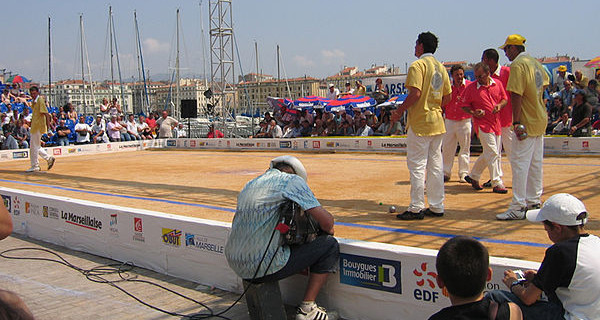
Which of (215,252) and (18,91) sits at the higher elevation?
(18,91)

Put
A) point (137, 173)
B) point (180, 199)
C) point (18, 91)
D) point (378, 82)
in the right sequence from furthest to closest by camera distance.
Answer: point (18, 91), point (378, 82), point (137, 173), point (180, 199)

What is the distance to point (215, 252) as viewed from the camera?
546 centimetres

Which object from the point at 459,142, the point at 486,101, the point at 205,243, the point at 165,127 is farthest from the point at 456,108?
the point at 165,127

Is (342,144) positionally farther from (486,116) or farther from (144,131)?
(144,131)

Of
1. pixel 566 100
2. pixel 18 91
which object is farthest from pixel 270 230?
pixel 18 91

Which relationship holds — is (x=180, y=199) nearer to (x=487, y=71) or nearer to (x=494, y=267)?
(x=487, y=71)

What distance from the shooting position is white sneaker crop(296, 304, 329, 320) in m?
4.34

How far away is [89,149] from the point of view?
2011cm

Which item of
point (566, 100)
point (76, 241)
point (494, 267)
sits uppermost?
point (566, 100)

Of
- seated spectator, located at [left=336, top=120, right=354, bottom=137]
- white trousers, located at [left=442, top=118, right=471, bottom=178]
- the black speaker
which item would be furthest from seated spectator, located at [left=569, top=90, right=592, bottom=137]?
the black speaker

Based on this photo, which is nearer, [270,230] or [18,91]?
[270,230]

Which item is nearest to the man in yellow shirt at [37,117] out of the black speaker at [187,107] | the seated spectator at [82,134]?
the seated spectator at [82,134]

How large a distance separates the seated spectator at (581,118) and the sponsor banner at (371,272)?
1084 centimetres

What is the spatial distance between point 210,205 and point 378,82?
14.8m
